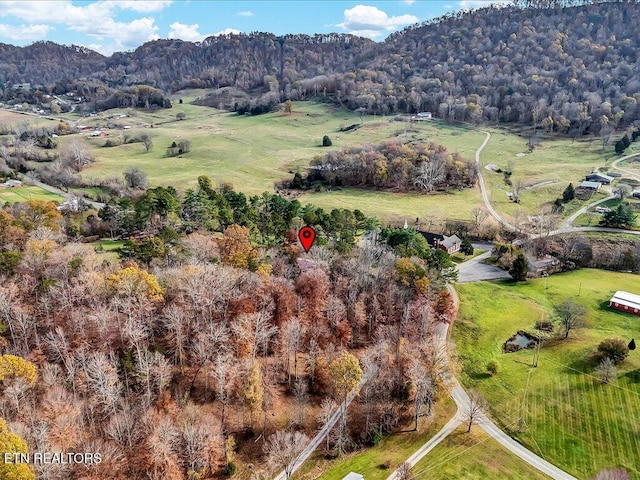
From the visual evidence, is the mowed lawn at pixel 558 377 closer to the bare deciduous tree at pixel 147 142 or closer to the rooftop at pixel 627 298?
the rooftop at pixel 627 298

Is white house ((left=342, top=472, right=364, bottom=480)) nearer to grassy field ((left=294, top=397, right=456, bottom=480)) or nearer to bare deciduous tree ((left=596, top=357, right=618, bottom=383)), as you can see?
grassy field ((left=294, top=397, right=456, bottom=480))

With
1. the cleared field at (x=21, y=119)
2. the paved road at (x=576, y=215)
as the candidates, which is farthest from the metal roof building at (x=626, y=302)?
the cleared field at (x=21, y=119)

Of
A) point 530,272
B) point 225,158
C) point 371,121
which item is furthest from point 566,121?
point 225,158

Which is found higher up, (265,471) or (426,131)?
(426,131)

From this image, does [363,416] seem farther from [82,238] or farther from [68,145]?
[68,145]

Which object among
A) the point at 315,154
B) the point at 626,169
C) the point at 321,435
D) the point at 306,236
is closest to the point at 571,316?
the point at 321,435

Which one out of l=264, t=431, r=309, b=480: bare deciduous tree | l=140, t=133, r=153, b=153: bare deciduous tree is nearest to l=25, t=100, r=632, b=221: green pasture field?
l=140, t=133, r=153, b=153: bare deciduous tree

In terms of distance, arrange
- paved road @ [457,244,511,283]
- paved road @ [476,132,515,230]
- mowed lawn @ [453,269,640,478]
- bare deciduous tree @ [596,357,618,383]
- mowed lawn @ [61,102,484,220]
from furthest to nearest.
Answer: mowed lawn @ [61,102,484,220] → paved road @ [476,132,515,230] → paved road @ [457,244,511,283] → bare deciduous tree @ [596,357,618,383] → mowed lawn @ [453,269,640,478]
